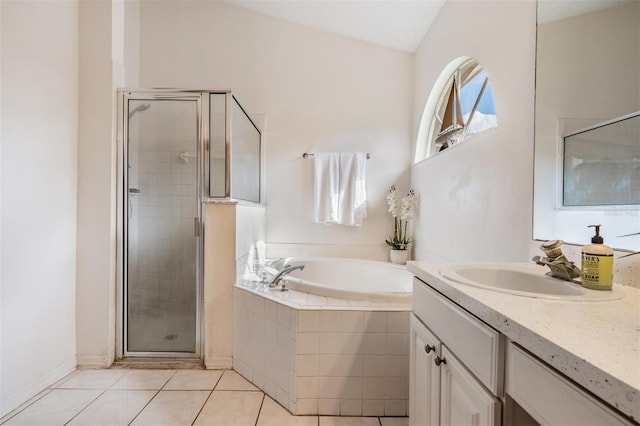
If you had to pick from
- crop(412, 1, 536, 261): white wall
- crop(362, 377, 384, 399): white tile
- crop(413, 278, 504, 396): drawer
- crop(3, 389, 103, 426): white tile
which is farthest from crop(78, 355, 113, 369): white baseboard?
crop(412, 1, 536, 261): white wall

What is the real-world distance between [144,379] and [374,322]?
4.69 ft

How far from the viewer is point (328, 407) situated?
57.1 inches

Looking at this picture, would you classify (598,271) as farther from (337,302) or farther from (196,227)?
(196,227)

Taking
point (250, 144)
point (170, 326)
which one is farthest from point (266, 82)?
point (170, 326)

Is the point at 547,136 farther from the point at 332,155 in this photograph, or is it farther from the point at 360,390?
the point at 332,155

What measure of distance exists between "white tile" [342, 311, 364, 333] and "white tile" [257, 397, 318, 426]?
1.52 feet

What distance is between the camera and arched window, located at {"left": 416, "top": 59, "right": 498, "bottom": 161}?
1.85m

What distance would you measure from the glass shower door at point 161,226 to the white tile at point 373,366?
118cm

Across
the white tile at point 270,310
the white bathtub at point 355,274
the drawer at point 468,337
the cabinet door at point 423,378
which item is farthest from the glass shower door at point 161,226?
the drawer at point 468,337

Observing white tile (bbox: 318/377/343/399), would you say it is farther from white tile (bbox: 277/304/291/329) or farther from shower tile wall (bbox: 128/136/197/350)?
shower tile wall (bbox: 128/136/197/350)

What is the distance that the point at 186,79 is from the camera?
9.07 ft

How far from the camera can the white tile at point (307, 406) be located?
4.75 feet

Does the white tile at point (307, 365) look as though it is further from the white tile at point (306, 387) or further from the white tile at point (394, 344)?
the white tile at point (394, 344)

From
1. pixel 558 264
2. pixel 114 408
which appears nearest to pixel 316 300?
pixel 558 264
